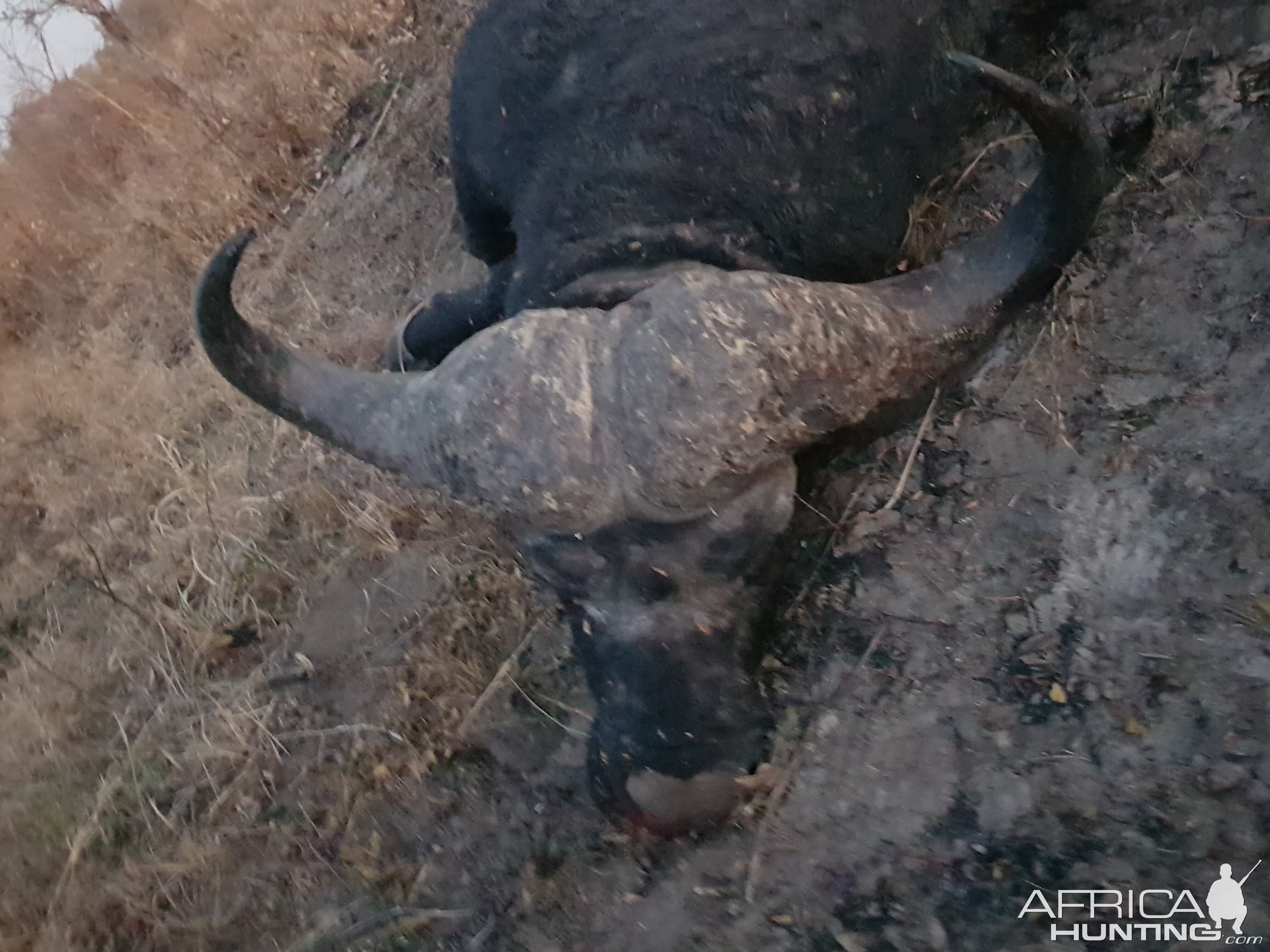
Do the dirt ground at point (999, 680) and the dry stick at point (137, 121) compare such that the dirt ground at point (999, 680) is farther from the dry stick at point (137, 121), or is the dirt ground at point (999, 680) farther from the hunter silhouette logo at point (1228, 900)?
the dry stick at point (137, 121)

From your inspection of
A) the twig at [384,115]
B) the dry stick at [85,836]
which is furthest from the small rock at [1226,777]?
the twig at [384,115]

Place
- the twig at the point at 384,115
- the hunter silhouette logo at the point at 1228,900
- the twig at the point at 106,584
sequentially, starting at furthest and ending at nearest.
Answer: the twig at the point at 384,115, the twig at the point at 106,584, the hunter silhouette logo at the point at 1228,900

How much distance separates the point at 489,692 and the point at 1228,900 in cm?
184

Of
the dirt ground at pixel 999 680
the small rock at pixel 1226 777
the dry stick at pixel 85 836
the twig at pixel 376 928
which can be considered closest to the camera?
the small rock at pixel 1226 777

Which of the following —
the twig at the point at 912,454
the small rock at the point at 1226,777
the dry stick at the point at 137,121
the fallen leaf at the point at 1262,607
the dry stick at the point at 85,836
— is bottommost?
the dry stick at the point at 85,836

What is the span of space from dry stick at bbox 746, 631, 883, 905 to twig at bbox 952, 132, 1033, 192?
4.43 feet

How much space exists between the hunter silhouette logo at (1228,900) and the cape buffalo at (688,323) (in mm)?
860

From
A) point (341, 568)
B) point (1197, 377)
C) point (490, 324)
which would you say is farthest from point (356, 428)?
point (1197, 377)

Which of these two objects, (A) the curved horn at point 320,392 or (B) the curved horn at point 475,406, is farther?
(A) the curved horn at point 320,392

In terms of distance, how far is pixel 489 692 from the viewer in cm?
274

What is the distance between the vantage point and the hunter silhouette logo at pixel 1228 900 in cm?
149

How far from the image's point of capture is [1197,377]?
210 cm

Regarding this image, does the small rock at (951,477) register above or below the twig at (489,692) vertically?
above

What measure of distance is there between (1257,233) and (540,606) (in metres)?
2.10
